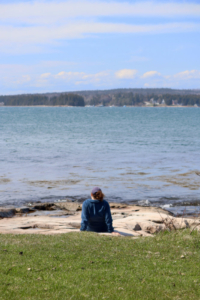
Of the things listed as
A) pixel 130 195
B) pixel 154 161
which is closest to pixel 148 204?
pixel 130 195

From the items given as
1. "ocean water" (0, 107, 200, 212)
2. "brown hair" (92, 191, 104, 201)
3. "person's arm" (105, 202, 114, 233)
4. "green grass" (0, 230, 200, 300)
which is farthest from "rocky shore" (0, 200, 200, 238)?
"ocean water" (0, 107, 200, 212)

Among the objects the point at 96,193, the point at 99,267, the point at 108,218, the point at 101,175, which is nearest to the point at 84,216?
the point at 108,218

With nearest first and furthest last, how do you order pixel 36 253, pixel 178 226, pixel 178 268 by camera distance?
pixel 178 268, pixel 36 253, pixel 178 226

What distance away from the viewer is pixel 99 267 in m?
6.64

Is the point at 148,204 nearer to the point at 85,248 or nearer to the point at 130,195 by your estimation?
the point at 130,195

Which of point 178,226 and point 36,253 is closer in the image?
point 36,253

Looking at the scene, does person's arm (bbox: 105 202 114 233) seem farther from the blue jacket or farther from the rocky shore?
the rocky shore

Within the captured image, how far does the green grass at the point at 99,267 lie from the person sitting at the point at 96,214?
0.47 m

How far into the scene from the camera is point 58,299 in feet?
17.7

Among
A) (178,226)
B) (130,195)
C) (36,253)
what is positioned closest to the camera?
(36,253)

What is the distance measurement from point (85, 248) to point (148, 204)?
8.73 m

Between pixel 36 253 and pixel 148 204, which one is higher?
pixel 36 253

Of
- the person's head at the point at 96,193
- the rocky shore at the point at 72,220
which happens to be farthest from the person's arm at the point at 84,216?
the rocky shore at the point at 72,220

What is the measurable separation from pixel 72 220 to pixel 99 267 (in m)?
5.38
